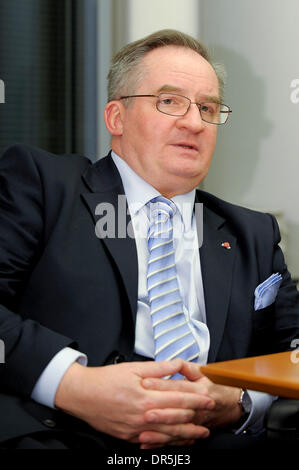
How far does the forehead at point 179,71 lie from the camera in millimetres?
1662

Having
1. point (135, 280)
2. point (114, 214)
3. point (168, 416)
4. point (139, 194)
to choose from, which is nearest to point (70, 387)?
point (168, 416)

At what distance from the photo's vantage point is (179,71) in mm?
1670

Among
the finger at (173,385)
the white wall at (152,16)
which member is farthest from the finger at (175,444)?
the white wall at (152,16)

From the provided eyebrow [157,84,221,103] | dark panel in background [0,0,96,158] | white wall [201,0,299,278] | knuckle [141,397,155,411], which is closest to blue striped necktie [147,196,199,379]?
knuckle [141,397,155,411]

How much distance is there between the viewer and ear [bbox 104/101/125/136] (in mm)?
1761

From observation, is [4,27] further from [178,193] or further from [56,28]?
[178,193]

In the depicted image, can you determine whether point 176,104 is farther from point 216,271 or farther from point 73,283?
point 73,283

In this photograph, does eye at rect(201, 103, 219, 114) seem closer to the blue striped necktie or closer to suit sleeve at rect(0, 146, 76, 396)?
the blue striped necktie

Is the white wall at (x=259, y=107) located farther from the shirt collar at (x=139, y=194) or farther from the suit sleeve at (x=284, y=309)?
the shirt collar at (x=139, y=194)

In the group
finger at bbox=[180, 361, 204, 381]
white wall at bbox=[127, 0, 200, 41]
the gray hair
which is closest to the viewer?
finger at bbox=[180, 361, 204, 381]

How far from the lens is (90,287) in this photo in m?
1.47

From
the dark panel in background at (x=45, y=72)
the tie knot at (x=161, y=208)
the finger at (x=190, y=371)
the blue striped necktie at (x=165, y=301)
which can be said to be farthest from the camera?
the dark panel in background at (x=45, y=72)

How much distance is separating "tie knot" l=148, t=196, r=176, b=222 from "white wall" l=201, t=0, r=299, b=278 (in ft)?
5.17

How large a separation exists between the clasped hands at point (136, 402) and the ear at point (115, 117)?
70cm
